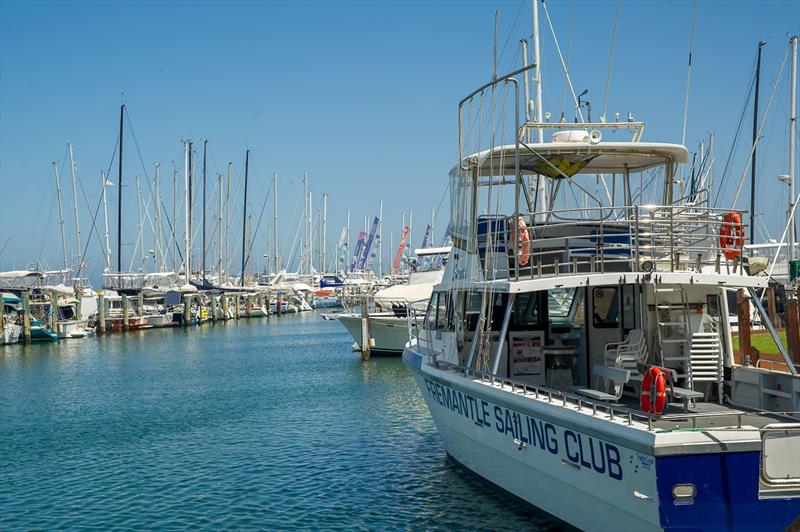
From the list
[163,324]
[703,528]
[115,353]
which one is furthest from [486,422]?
[163,324]

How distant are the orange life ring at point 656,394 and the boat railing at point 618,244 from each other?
2.05 meters

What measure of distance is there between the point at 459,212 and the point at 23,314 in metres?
45.4

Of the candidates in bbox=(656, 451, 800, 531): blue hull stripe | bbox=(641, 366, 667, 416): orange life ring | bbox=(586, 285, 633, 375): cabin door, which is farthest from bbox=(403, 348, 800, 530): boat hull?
bbox=(586, 285, 633, 375): cabin door

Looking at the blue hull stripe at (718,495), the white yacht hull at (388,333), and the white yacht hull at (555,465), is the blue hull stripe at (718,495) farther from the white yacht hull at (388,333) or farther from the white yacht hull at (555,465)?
the white yacht hull at (388,333)

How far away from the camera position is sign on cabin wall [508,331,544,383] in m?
13.2

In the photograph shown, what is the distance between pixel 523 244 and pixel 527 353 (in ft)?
7.86

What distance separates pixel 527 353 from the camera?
13289 mm

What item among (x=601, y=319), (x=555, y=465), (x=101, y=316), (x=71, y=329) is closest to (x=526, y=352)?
(x=601, y=319)

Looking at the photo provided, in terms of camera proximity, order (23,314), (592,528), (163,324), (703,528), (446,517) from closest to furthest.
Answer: (703,528)
(592,528)
(446,517)
(23,314)
(163,324)

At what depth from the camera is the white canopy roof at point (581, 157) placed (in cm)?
1303

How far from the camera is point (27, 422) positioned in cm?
2320

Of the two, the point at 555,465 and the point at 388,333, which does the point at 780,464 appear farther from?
the point at 388,333

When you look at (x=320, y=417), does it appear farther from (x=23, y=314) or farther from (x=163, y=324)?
(x=163, y=324)

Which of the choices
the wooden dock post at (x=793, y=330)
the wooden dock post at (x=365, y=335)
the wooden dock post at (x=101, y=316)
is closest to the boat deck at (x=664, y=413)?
the wooden dock post at (x=793, y=330)
